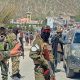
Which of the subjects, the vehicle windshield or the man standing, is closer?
the vehicle windshield

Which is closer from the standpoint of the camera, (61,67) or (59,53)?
(59,53)

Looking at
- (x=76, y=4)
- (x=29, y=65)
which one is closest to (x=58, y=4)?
(x=76, y=4)

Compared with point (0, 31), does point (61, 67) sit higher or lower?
lower

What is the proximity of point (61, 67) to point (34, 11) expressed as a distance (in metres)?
169

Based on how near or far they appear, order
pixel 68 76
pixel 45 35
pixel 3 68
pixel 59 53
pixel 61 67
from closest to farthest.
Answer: pixel 45 35 < pixel 3 68 < pixel 68 76 < pixel 59 53 < pixel 61 67

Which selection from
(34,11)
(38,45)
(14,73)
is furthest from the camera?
(34,11)

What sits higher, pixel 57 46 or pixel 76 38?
pixel 76 38

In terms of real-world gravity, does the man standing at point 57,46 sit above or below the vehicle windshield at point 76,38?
below

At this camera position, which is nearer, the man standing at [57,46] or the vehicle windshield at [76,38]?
the vehicle windshield at [76,38]

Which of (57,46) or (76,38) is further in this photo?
(57,46)

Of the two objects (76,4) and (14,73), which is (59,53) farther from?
(76,4)

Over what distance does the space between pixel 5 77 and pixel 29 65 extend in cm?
676

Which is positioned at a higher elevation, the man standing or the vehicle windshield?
the vehicle windshield

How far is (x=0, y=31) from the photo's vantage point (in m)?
11.6
